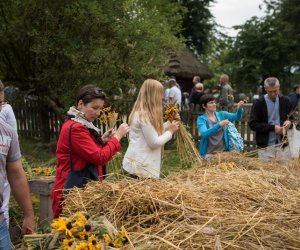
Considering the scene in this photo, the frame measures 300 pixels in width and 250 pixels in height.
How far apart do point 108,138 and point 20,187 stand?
0.98 metres

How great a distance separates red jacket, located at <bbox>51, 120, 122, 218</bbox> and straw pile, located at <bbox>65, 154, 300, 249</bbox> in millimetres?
386

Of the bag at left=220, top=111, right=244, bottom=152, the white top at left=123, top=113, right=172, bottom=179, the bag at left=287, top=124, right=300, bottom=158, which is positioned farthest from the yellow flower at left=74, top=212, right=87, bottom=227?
the bag at left=220, top=111, right=244, bottom=152

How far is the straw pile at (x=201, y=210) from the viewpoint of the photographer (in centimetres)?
187

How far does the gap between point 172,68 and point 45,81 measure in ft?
45.8

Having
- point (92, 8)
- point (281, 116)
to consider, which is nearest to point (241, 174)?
point (281, 116)

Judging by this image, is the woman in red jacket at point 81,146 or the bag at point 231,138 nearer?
the woman in red jacket at point 81,146

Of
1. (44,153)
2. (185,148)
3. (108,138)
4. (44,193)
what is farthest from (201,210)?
(44,153)

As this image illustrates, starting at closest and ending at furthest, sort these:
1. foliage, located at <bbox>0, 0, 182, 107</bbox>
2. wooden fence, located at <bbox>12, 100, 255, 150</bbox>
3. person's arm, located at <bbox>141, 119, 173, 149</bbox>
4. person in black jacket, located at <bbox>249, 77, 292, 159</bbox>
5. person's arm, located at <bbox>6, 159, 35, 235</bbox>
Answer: person's arm, located at <bbox>6, 159, 35, 235</bbox> → person's arm, located at <bbox>141, 119, 173, 149</bbox> → person in black jacket, located at <bbox>249, 77, 292, 159</bbox> → foliage, located at <bbox>0, 0, 182, 107</bbox> → wooden fence, located at <bbox>12, 100, 255, 150</bbox>

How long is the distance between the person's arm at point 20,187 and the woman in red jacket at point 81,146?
0.33 meters

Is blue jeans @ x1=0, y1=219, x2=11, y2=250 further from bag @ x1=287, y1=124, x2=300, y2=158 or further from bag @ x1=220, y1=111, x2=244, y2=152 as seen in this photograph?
bag @ x1=220, y1=111, x2=244, y2=152

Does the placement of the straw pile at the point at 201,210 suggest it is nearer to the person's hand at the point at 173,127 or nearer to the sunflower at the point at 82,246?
the sunflower at the point at 82,246

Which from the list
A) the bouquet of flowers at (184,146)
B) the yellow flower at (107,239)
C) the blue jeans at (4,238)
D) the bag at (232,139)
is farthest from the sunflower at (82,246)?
the bag at (232,139)

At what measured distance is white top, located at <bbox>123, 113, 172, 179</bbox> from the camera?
11.6ft

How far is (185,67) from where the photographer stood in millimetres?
23328
